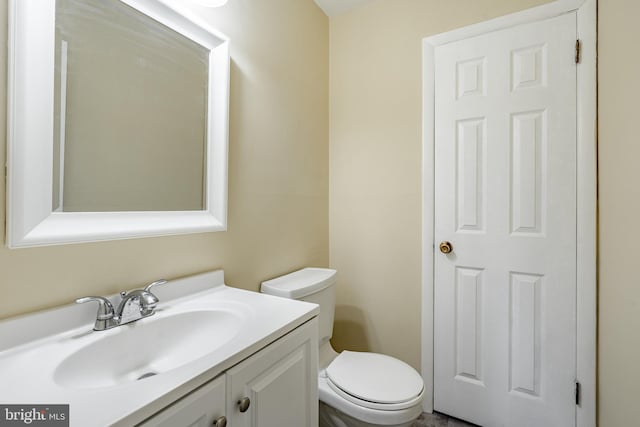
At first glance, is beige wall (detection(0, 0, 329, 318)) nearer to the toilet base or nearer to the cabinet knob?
the cabinet knob

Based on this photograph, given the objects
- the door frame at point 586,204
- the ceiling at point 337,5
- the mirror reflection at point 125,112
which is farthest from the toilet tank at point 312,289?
the ceiling at point 337,5

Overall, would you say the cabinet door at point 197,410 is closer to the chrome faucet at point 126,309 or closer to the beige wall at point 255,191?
the chrome faucet at point 126,309

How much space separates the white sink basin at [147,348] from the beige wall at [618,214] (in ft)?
4.94

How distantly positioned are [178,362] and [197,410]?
33 cm

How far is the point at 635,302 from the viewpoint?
118cm

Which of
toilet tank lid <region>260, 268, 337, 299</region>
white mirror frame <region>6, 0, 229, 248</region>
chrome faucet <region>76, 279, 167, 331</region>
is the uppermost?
white mirror frame <region>6, 0, 229, 248</region>

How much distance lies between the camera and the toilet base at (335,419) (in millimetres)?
1164

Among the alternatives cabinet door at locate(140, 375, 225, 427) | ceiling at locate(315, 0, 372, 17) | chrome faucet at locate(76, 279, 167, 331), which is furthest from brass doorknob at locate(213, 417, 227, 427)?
ceiling at locate(315, 0, 372, 17)

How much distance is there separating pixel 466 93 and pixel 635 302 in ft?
3.77

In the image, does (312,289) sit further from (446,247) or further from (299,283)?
(446,247)

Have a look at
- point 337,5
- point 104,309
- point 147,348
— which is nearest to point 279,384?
point 147,348

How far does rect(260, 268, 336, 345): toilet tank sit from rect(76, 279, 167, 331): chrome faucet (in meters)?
0.52

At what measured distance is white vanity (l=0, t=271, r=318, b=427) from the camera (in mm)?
522

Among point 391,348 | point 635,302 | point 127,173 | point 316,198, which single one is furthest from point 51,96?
point 635,302
